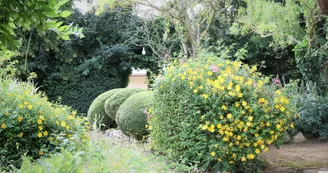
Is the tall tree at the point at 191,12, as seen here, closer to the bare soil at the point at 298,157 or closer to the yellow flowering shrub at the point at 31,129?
the bare soil at the point at 298,157

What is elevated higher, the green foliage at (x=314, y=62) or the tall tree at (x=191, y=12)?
the tall tree at (x=191, y=12)

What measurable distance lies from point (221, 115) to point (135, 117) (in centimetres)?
254

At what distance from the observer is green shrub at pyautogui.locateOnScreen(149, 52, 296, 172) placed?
181 inches

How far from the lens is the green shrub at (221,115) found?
4.61 meters

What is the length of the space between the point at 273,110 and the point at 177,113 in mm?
1261

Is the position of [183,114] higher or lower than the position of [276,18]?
lower

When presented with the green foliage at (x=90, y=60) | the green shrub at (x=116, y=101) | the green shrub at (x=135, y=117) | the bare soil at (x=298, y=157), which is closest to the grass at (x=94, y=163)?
the green shrub at (x=135, y=117)

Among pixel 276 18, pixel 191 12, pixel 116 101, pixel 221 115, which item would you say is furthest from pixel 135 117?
pixel 276 18

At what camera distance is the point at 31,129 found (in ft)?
14.4

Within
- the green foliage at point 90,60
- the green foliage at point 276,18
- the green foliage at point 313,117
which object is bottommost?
the green foliage at point 313,117

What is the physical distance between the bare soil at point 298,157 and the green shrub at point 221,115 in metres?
1.06

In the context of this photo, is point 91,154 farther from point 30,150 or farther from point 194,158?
point 194,158

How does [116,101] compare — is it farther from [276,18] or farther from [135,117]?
[276,18]

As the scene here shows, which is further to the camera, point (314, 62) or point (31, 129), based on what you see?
point (314, 62)
